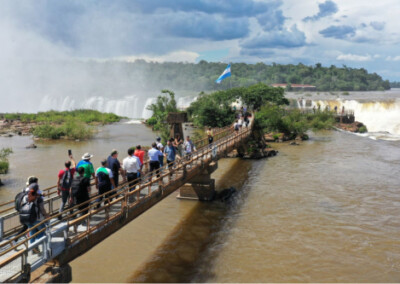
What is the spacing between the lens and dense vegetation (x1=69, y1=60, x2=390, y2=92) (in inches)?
6068

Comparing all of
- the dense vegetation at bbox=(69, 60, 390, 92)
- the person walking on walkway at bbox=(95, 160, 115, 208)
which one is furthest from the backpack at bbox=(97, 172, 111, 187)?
the dense vegetation at bbox=(69, 60, 390, 92)

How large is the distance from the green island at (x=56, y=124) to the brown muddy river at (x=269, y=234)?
18.7 metres

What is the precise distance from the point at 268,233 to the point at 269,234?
106 millimetres

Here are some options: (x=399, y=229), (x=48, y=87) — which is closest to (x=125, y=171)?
(x=399, y=229)

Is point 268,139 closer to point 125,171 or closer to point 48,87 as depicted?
point 125,171

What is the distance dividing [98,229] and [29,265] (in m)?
2.29

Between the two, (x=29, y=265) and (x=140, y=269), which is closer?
(x=29, y=265)

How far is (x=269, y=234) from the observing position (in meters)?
15.3

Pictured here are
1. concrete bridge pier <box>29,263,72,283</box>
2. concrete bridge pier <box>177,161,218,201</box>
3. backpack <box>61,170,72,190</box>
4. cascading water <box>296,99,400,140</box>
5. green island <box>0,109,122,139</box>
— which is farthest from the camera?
cascading water <box>296,99,400,140</box>

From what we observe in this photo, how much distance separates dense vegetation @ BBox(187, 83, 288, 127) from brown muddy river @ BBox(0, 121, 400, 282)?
1464 cm

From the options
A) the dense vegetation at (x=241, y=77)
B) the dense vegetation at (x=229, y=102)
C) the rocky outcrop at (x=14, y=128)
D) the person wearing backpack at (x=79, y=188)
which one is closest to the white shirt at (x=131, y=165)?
the person wearing backpack at (x=79, y=188)

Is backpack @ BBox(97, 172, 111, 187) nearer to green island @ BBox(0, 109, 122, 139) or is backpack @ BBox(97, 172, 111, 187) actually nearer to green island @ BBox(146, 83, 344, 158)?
green island @ BBox(146, 83, 344, 158)

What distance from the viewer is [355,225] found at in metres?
16.2

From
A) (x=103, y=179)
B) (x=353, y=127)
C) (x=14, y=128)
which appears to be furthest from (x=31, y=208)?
(x=14, y=128)
